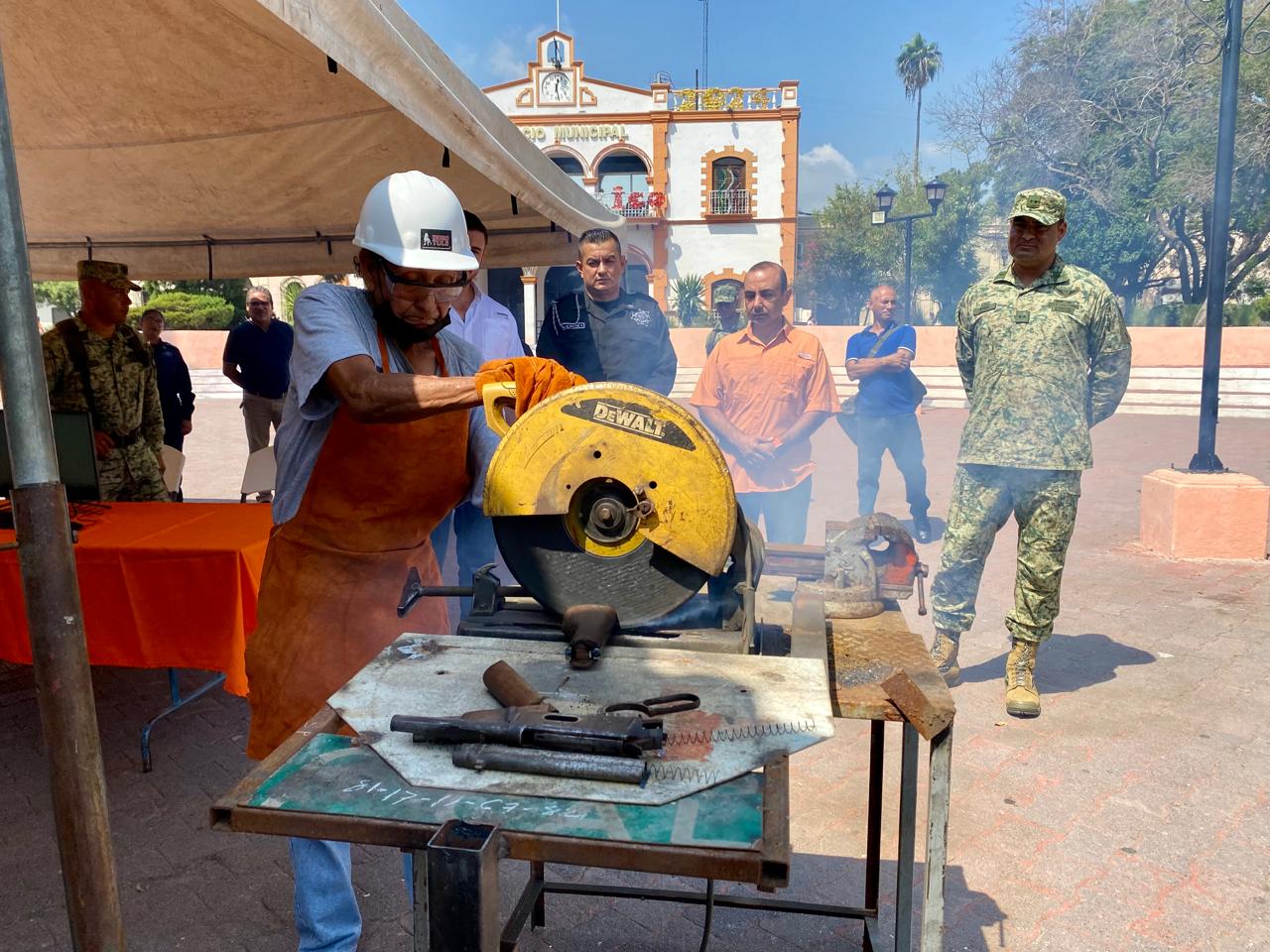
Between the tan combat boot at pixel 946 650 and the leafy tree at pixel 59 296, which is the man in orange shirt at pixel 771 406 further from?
the leafy tree at pixel 59 296

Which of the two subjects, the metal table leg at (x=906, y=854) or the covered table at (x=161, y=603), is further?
the covered table at (x=161, y=603)

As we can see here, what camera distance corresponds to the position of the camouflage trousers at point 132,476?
14.4ft

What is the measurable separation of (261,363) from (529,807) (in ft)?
25.7

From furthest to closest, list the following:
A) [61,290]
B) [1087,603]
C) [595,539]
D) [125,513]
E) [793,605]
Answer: [61,290] → [1087,603] → [125,513] → [793,605] → [595,539]

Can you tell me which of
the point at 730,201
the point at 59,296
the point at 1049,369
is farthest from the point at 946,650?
the point at 730,201

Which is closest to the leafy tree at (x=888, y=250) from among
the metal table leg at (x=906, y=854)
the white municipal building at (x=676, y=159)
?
the white municipal building at (x=676, y=159)

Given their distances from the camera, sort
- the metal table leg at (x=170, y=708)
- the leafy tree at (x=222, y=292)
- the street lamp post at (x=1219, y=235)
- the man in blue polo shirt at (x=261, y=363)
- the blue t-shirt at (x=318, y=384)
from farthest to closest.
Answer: the leafy tree at (x=222, y=292), the man in blue polo shirt at (x=261, y=363), the street lamp post at (x=1219, y=235), the metal table leg at (x=170, y=708), the blue t-shirt at (x=318, y=384)

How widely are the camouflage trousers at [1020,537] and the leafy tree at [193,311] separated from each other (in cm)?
2324

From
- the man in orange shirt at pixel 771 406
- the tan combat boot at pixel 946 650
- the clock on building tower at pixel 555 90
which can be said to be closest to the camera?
the tan combat boot at pixel 946 650

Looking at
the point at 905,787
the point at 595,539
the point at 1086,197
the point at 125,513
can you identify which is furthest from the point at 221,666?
the point at 1086,197

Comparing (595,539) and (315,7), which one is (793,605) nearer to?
(595,539)

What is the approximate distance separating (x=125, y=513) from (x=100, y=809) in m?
2.63

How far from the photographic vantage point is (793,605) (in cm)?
219

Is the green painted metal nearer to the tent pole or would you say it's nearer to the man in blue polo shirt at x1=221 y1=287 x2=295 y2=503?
the tent pole
